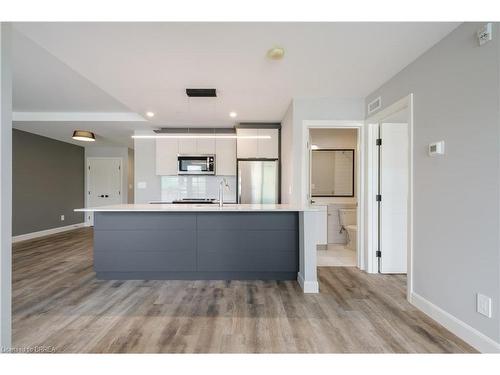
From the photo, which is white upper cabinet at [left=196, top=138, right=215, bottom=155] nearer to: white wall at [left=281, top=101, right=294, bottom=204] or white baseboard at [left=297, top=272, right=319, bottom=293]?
white wall at [left=281, top=101, right=294, bottom=204]

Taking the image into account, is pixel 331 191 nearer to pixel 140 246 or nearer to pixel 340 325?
pixel 340 325

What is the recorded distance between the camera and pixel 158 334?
191 centimetres

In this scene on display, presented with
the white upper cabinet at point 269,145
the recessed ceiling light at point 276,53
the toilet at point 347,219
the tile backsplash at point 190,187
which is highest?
the recessed ceiling light at point 276,53

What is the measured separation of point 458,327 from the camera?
6.30 ft

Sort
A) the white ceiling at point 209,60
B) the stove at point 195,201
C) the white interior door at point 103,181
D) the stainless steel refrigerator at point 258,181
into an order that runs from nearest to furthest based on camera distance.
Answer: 1. the white ceiling at point 209,60
2. the stainless steel refrigerator at point 258,181
3. the stove at point 195,201
4. the white interior door at point 103,181

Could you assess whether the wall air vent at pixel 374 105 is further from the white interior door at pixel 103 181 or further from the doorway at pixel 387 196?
the white interior door at pixel 103 181

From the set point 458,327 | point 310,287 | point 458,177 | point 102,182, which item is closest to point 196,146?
point 310,287

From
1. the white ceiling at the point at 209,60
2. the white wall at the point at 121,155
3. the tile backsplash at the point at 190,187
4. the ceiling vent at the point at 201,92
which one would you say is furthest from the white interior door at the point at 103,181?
the ceiling vent at the point at 201,92

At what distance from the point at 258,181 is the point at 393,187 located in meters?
2.21

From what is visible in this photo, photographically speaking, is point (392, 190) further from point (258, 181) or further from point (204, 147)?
point (204, 147)

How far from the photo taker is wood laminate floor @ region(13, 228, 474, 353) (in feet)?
5.88

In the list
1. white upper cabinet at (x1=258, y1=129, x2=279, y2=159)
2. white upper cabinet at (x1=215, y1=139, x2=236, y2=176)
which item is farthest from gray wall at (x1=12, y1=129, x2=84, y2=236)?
white upper cabinet at (x1=258, y1=129, x2=279, y2=159)

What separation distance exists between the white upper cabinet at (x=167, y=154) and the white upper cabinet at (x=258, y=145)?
1.42m

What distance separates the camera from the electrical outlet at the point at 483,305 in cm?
170
